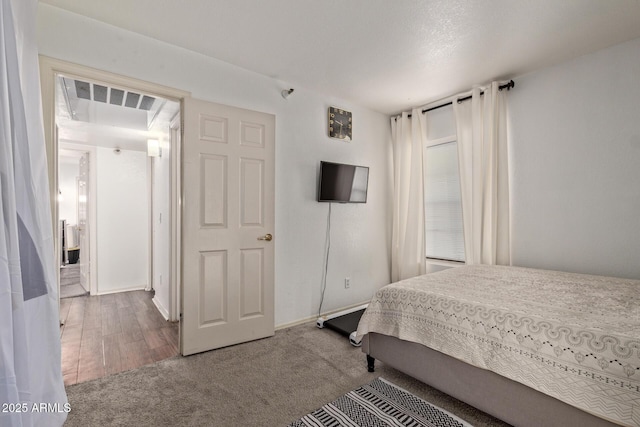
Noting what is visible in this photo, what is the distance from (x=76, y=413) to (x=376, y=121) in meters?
4.04

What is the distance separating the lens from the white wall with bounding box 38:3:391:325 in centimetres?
217

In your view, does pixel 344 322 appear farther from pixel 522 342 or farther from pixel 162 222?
pixel 162 222

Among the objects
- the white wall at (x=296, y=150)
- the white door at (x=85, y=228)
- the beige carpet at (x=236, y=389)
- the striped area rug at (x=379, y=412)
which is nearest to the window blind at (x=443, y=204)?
the white wall at (x=296, y=150)

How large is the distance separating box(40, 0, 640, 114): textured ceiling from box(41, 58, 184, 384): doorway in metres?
0.57

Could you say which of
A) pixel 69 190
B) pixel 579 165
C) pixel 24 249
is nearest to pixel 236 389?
pixel 24 249

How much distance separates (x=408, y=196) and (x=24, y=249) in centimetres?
371

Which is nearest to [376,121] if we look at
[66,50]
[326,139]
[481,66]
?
[326,139]

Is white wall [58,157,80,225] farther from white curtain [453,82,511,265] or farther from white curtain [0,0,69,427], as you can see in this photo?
white curtain [453,82,511,265]

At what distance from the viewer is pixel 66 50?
205cm

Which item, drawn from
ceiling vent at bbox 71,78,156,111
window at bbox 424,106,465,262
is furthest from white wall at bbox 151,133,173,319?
window at bbox 424,106,465,262

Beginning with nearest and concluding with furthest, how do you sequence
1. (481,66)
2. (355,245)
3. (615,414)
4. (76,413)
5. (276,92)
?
(615,414), (76,413), (481,66), (276,92), (355,245)

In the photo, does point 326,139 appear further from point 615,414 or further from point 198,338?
point 615,414

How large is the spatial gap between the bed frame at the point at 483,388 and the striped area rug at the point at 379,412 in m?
0.14

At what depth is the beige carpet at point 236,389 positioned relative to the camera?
1.76 metres
